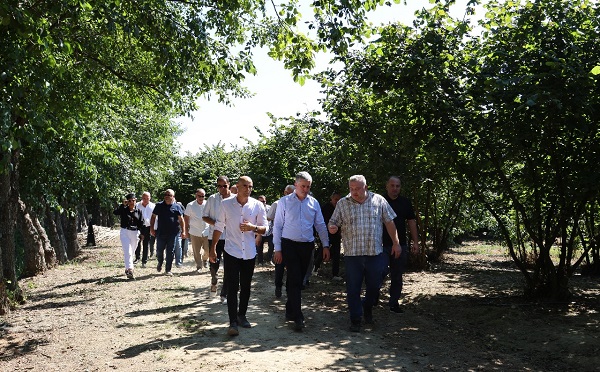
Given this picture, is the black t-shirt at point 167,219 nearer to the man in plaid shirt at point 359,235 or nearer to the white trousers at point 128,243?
the white trousers at point 128,243

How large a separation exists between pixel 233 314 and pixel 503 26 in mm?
6328

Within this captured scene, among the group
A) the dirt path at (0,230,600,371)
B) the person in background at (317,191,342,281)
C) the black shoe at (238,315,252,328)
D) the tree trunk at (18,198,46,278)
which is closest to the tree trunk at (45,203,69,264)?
the tree trunk at (18,198,46,278)

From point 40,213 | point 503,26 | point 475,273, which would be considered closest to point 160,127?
point 40,213

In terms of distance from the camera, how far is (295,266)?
8.19 meters

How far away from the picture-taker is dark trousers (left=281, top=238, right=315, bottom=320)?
8.05 metres

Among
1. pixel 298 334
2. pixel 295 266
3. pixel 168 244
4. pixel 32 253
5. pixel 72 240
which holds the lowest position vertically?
pixel 298 334

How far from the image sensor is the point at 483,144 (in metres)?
9.97

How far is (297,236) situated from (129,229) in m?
7.27

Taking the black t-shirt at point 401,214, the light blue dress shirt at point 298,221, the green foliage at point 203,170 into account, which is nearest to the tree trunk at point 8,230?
the light blue dress shirt at point 298,221

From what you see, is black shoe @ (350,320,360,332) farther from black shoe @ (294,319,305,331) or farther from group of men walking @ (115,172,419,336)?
black shoe @ (294,319,305,331)

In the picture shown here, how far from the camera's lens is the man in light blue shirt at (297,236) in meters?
8.11

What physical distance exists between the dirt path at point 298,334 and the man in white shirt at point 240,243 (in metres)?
0.37

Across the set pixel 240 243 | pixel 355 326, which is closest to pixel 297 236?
pixel 240 243

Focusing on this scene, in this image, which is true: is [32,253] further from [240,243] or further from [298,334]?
[298,334]
